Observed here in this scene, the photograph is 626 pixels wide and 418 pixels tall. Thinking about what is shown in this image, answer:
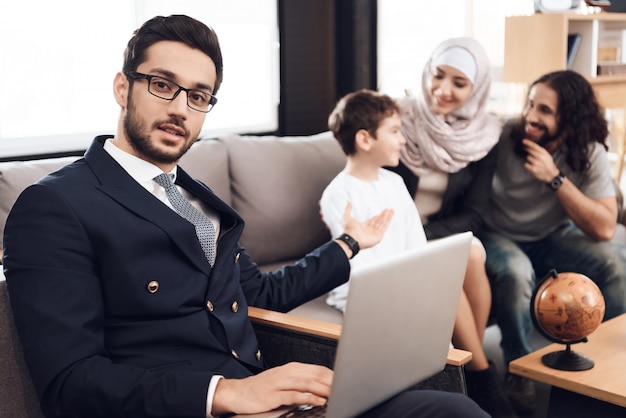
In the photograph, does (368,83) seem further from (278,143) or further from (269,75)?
(278,143)

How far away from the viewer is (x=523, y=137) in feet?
9.75

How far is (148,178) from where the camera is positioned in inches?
59.7

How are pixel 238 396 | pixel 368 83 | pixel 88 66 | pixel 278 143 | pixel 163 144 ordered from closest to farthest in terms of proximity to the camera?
pixel 238 396 < pixel 163 144 < pixel 278 143 < pixel 88 66 < pixel 368 83

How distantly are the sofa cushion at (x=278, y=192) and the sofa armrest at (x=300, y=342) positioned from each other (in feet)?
2.75

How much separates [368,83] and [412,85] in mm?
363

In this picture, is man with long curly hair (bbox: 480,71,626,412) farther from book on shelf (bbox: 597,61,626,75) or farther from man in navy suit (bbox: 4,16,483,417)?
book on shelf (bbox: 597,61,626,75)

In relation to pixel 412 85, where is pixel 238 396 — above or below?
below

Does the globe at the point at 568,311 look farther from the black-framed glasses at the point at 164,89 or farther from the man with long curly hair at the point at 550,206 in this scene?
the black-framed glasses at the point at 164,89

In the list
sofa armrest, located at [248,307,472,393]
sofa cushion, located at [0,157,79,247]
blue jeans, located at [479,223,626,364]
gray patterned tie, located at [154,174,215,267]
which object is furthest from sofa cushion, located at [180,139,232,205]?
blue jeans, located at [479,223,626,364]

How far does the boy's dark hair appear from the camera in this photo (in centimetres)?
254

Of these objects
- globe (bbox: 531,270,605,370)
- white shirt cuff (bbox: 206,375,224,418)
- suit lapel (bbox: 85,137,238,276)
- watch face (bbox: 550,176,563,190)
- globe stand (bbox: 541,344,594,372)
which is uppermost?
suit lapel (bbox: 85,137,238,276)

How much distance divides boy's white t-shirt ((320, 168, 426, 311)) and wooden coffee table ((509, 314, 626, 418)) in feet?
1.89

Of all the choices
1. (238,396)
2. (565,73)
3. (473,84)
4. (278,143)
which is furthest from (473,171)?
(238,396)

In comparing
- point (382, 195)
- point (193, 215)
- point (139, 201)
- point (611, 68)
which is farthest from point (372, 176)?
point (611, 68)
